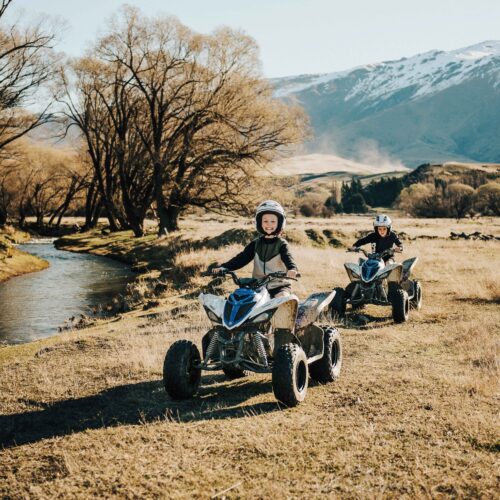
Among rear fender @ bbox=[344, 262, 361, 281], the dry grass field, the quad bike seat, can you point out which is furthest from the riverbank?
the quad bike seat

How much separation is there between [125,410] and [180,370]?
75 cm

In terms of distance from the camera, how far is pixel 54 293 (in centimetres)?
2058

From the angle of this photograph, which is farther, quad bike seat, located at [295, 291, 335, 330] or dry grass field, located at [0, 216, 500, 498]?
quad bike seat, located at [295, 291, 335, 330]

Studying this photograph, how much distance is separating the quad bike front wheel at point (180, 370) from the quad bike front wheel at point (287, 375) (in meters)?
1.03

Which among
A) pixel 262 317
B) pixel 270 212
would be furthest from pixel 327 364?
pixel 270 212

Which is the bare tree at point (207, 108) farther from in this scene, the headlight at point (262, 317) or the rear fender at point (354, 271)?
the headlight at point (262, 317)

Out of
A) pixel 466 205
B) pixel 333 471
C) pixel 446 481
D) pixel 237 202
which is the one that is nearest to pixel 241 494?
pixel 333 471

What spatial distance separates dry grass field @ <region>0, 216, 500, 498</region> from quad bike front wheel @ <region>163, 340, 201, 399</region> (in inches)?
6.3

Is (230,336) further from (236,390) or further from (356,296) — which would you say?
(356,296)

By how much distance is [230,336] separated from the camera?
6.28 m

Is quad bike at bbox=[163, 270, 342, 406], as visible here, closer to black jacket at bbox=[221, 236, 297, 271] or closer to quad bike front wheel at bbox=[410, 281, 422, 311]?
black jacket at bbox=[221, 236, 297, 271]

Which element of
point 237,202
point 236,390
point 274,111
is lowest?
point 236,390

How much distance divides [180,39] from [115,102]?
7749 mm

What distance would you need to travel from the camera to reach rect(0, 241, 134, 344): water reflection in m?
15.0
